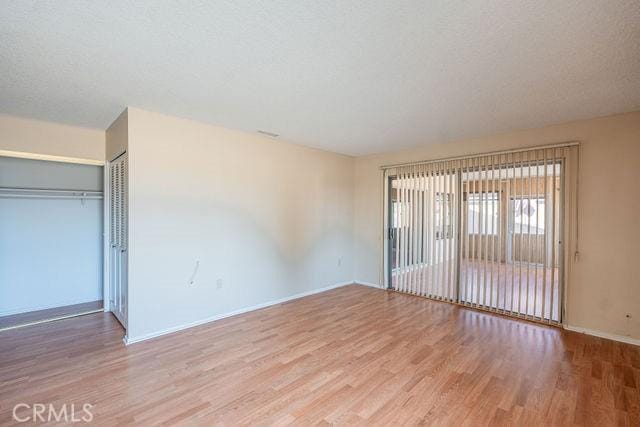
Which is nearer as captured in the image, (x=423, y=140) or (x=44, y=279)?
(x=44, y=279)

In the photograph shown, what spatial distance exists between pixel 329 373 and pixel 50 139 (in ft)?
14.2

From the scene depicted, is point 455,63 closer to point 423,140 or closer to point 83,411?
point 423,140

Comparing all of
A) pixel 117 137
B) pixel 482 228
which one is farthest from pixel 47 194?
pixel 482 228

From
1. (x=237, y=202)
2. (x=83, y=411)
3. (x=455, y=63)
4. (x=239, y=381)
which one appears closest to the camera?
(x=83, y=411)

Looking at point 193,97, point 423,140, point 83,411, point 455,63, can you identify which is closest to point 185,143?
point 193,97

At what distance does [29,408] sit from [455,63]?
398 cm

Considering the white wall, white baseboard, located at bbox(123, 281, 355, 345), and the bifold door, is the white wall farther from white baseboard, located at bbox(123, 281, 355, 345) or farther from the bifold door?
the bifold door

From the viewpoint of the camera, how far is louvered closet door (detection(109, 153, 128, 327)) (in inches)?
129

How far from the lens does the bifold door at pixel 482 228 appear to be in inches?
143

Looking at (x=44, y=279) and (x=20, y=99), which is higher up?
(x=20, y=99)

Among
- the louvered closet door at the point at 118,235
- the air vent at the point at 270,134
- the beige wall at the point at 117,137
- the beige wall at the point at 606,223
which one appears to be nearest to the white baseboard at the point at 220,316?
the louvered closet door at the point at 118,235

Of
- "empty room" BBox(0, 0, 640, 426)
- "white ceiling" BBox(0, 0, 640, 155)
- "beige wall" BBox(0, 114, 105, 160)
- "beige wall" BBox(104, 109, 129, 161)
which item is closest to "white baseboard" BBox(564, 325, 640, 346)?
"empty room" BBox(0, 0, 640, 426)

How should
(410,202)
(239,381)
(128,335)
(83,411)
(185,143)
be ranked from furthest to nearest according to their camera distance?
1. (410,202)
2. (185,143)
3. (128,335)
4. (239,381)
5. (83,411)

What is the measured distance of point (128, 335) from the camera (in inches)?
120
